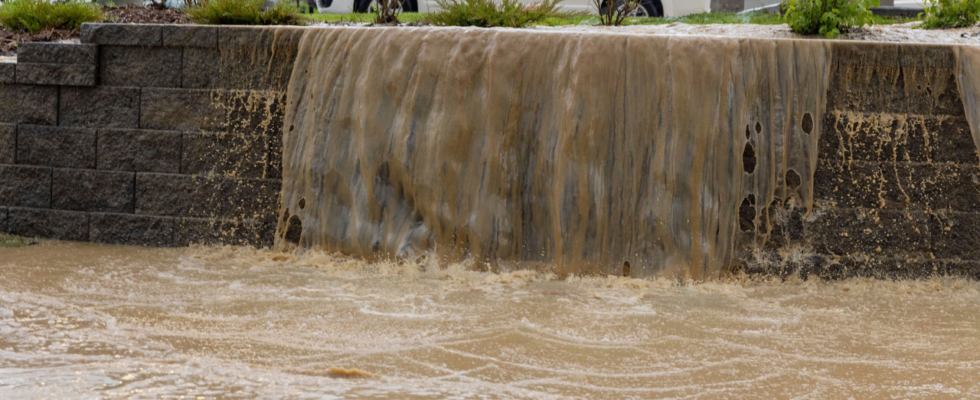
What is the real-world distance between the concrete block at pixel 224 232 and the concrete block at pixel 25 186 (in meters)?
1.04

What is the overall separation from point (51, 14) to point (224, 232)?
11.3 feet

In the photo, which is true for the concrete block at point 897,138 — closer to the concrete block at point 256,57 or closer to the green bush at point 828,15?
the green bush at point 828,15

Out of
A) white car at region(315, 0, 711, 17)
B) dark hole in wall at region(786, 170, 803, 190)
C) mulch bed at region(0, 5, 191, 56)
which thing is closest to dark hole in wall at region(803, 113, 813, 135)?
dark hole in wall at region(786, 170, 803, 190)

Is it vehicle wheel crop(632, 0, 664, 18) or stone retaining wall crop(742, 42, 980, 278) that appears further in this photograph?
vehicle wheel crop(632, 0, 664, 18)

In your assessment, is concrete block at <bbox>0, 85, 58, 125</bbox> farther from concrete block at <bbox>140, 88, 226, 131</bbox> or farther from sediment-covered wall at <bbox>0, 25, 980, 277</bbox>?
sediment-covered wall at <bbox>0, 25, 980, 277</bbox>

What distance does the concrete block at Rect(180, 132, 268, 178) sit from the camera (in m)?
5.34

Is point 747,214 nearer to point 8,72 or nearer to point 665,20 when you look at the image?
point 665,20

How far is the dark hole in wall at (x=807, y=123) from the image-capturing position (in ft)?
15.4

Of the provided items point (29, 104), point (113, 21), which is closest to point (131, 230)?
point (29, 104)

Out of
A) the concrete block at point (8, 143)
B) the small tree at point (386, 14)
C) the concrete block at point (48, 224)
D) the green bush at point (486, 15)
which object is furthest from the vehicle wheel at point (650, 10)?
the concrete block at point (8, 143)

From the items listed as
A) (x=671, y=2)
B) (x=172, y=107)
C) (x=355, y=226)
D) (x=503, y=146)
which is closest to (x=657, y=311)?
(x=503, y=146)

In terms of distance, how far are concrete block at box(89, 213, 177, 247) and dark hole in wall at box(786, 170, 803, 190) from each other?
13.5ft

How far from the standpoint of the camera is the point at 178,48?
5391mm

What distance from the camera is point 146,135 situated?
5484 millimetres
